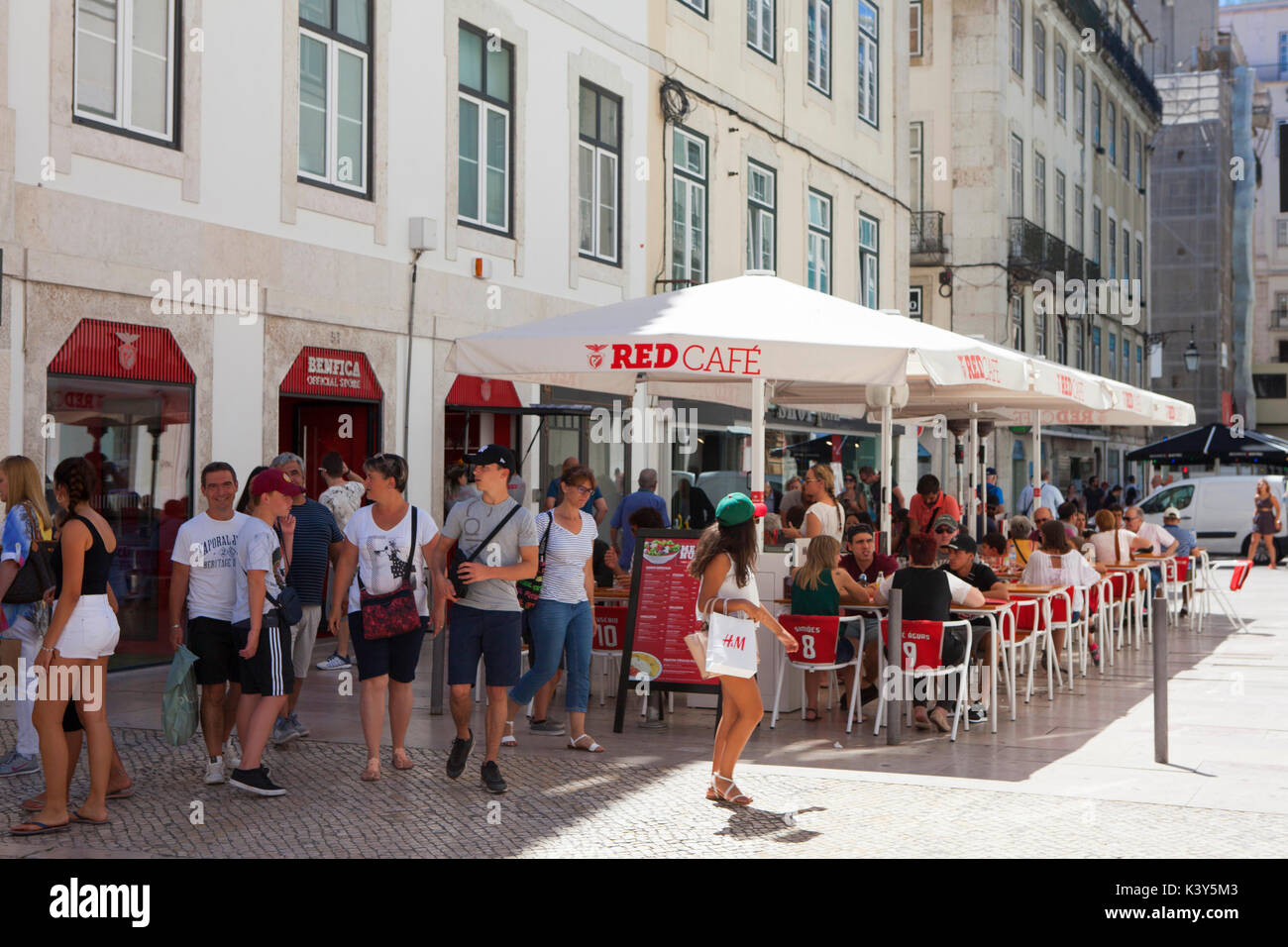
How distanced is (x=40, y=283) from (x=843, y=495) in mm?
9877

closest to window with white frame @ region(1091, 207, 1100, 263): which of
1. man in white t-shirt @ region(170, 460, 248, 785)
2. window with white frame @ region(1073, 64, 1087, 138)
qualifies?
window with white frame @ region(1073, 64, 1087, 138)

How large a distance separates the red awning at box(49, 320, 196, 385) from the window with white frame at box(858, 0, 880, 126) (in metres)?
17.6

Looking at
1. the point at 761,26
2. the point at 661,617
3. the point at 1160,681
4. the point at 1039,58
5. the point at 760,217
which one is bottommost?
the point at 1160,681

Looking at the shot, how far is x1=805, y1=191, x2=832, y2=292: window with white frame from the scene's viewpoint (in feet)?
81.4

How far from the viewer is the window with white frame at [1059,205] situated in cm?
4241

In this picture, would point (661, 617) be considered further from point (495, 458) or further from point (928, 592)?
point (495, 458)

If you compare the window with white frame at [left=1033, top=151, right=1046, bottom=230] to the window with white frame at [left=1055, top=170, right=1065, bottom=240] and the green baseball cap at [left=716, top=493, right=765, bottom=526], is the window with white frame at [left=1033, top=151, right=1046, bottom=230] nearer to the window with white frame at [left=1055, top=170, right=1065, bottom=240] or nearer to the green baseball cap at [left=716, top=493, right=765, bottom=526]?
the window with white frame at [left=1055, top=170, right=1065, bottom=240]

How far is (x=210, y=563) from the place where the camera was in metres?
7.76

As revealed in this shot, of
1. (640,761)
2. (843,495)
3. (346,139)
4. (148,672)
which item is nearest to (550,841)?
(640,761)

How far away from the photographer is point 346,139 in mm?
14195

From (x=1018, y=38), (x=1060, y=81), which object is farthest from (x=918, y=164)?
(x=1060, y=81)

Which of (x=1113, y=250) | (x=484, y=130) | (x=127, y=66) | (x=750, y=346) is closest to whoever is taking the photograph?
(x=750, y=346)

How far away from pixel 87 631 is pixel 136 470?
16.9ft

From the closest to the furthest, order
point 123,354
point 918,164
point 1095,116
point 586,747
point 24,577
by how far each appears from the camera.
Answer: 1. point 24,577
2. point 586,747
3. point 123,354
4. point 918,164
5. point 1095,116
